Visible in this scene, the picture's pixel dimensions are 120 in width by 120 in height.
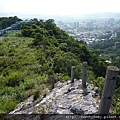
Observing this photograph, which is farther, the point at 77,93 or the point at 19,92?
the point at 19,92

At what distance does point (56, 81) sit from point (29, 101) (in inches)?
86.1

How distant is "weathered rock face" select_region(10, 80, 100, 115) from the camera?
173 inches

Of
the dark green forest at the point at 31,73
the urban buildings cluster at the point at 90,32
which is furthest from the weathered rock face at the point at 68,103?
the urban buildings cluster at the point at 90,32

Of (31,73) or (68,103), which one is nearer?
(68,103)

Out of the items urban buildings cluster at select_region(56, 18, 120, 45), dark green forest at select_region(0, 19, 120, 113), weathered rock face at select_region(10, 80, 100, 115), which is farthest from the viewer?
urban buildings cluster at select_region(56, 18, 120, 45)

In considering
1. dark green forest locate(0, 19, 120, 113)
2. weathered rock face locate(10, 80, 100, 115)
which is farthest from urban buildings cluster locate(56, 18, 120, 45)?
weathered rock face locate(10, 80, 100, 115)

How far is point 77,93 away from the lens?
207 inches

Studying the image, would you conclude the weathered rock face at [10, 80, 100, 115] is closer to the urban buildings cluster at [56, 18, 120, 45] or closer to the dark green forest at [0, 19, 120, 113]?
the dark green forest at [0, 19, 120, 113]

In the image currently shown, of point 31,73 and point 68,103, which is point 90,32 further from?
point 68,103

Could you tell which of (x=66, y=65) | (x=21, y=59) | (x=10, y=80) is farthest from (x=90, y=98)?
(x=21, y=59)

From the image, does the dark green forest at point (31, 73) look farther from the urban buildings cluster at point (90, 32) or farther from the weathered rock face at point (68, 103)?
the urban buildings cluster at point (90, 32)

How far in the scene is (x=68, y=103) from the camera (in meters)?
4.80

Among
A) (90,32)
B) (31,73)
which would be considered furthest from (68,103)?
(90,32)

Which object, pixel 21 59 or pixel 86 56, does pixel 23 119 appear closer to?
pixel 21 59
